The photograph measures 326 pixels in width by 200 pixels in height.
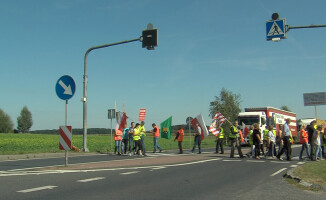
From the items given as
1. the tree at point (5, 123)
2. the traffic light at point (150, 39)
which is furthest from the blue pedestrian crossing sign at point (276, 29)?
the tree at point (5, 123)

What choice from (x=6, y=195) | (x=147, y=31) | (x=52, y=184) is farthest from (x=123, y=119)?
(x=6, y=195)

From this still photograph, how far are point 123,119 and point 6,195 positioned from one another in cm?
1370

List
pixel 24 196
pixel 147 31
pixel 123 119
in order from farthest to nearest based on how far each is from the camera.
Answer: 1. pixel 123 119
2. pixel 147 31
3. pixel 24 196

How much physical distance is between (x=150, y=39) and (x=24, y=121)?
14924 cm

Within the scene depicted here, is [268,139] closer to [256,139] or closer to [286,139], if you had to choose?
[256,139]

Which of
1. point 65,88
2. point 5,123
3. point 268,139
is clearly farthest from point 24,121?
point 65,88

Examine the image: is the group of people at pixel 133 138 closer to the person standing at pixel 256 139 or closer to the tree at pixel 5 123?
the person standing at pixel 256 139

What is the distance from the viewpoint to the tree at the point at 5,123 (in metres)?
117

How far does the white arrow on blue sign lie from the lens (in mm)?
12219

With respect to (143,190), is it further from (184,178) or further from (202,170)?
(202,170)

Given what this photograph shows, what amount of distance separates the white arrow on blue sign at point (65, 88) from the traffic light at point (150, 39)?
243 inches

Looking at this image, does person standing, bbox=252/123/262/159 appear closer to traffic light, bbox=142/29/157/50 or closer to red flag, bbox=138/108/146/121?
traffic light, bbox=142/29/157/50

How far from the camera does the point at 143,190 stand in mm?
7801

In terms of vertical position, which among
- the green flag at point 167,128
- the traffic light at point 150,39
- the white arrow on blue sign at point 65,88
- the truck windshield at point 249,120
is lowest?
the green flag at point 167,128
